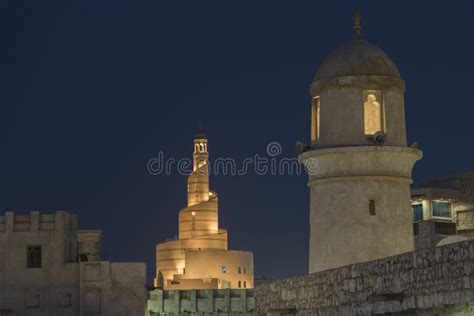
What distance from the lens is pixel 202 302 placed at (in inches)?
1721

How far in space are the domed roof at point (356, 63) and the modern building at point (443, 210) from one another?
25852 mm

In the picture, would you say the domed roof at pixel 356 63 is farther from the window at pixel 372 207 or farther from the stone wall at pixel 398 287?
the stone wall at pixel 398 287

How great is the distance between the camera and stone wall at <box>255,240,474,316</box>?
1170 centimetres

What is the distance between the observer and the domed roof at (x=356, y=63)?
78.8ft

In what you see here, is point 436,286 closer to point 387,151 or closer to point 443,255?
point 443,255

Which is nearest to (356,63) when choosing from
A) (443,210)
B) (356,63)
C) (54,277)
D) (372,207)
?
(356,63)

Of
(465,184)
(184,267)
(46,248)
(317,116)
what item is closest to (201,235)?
(184,267)

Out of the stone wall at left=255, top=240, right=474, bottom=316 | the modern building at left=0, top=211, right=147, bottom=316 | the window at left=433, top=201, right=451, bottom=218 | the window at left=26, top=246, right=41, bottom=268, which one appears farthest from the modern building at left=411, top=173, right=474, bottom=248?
the stone wall at left=255, top=240, right=474, bottom=316

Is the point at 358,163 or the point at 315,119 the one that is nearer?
the point at 358,163

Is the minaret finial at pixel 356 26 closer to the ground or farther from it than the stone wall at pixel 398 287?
farther from it

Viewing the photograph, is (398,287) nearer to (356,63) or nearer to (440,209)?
(356,63)

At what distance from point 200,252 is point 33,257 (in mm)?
40324

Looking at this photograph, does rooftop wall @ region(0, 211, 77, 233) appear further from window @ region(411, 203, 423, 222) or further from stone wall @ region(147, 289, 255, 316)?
window @ region(411, 203, 423, 222)

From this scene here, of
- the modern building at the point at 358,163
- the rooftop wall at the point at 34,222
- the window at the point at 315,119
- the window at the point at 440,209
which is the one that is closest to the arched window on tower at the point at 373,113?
the modern building at the point at 358,163
